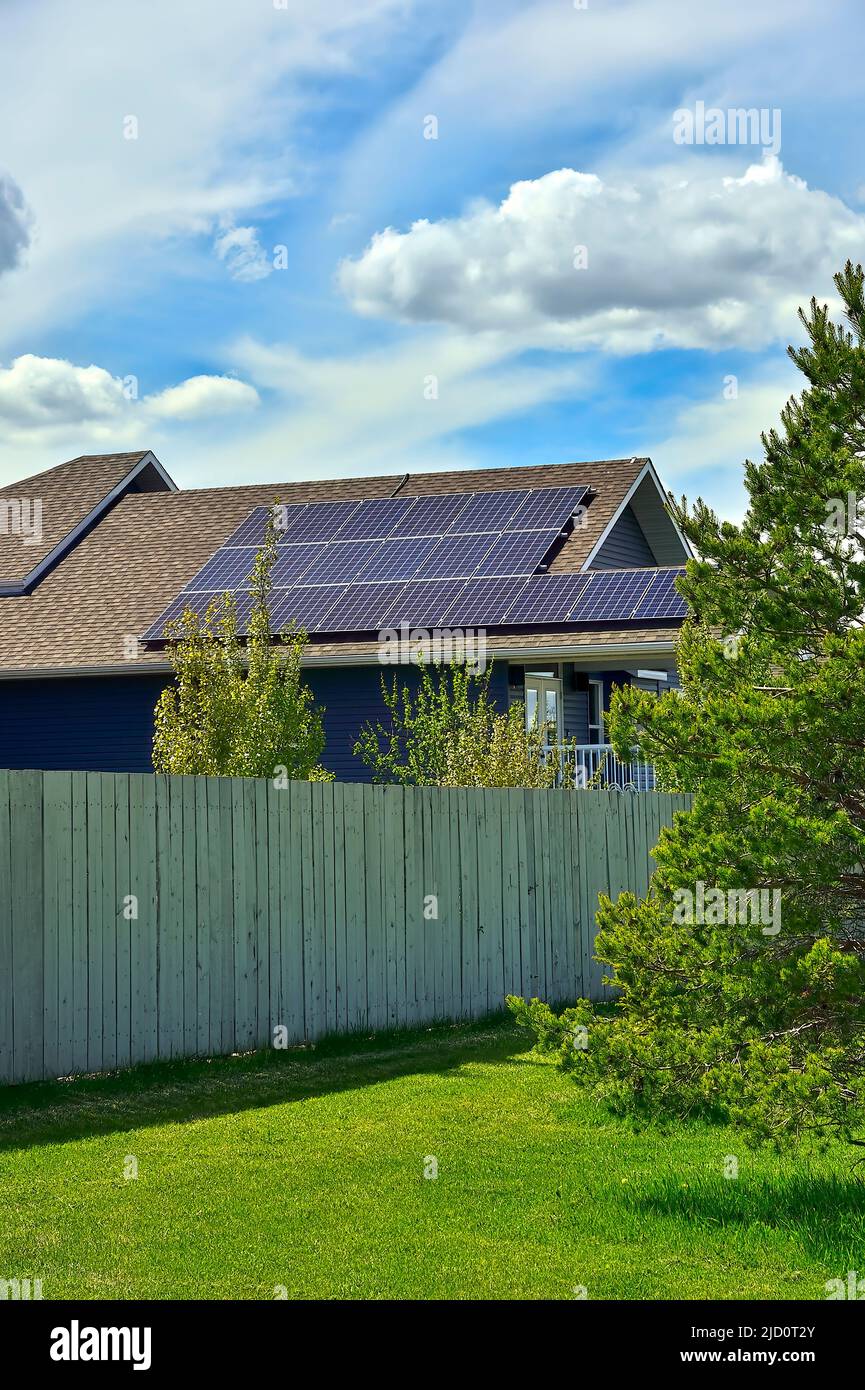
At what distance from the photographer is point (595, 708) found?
25359 mm

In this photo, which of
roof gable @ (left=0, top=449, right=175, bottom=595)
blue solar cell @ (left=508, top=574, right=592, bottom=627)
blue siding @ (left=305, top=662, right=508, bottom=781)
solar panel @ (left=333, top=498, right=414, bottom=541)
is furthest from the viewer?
roof gable @ (left=0, top=449, right=175, bottom=595)

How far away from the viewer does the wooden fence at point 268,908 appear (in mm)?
10250

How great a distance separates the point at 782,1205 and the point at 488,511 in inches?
742

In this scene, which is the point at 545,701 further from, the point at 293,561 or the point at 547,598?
the point at 293,561

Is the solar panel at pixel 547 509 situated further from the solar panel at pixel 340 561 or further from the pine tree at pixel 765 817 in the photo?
the pine tree at pixel 765 817

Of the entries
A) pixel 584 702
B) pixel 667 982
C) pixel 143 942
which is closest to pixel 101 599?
pixel 584 702

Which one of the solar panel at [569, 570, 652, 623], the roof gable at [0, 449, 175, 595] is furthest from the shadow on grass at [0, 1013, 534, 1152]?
the roof gable at [0, 449, 175, 595]

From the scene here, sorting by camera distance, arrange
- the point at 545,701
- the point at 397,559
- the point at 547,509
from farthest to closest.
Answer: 1. the point at 547,509
2. the point at 397,559
3. the point at 545,701

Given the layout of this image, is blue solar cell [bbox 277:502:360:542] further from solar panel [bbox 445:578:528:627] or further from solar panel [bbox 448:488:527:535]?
solar panel [bbox 445:578:528:627]

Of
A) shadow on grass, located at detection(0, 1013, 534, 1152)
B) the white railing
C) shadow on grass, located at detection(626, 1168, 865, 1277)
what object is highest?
the white railing

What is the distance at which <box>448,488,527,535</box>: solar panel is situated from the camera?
980 inches

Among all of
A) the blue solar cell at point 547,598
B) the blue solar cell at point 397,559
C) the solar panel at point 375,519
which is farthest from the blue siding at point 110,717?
the solar panel at point 375,519

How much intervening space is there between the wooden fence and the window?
936 cm

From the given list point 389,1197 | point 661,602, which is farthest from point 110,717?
point 389,1197
